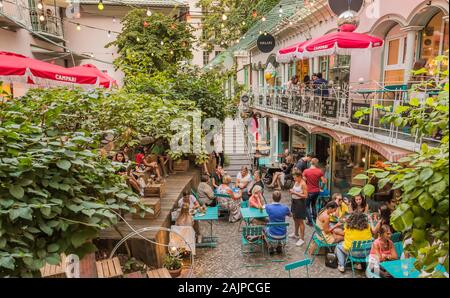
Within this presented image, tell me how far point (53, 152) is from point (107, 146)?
728 centimetres

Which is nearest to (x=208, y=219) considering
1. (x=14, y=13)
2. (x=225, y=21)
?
(x=14, y=13)

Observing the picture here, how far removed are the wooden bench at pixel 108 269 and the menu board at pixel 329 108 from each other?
7.84 meters

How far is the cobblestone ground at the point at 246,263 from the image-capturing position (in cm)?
779

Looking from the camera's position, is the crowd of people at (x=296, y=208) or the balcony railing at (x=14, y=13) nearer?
the crowd of people at (x=296, y=208)

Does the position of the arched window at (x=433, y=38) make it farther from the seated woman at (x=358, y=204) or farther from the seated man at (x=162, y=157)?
the seated man at (x=162, y=157)

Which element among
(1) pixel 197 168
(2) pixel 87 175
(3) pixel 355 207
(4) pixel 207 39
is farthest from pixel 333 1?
(4) pixel 207 39

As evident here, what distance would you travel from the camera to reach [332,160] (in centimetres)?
1437

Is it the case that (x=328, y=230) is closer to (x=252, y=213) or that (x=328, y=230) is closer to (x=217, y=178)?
(x=252, y=213)

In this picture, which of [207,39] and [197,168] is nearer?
[197,168]

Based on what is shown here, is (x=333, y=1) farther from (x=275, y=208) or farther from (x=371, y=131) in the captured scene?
(x=275, y=208)

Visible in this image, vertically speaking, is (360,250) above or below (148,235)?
below

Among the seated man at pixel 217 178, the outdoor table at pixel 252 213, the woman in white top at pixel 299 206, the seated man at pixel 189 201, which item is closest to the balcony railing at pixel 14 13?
the seated man at pixel 217 178

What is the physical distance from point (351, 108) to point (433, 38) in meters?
2.86

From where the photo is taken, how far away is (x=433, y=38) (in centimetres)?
924
